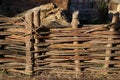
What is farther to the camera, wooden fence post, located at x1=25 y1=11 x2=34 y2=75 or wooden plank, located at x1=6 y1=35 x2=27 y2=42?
wooden plank, located at x1=6 y1=35 x2=27 y2=42

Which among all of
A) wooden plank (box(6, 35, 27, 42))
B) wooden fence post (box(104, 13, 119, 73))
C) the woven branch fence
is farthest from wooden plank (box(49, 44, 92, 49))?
wooden plank (box(6, 35, 27, 42))

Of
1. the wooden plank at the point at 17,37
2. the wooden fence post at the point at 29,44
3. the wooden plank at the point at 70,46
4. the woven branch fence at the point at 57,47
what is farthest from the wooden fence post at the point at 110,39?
the wooden plank at the point at 17,37

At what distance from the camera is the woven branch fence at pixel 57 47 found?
6.75 m

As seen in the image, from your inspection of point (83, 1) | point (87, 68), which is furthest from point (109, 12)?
point (87, 68)

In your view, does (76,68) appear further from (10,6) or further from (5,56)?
(10,6)

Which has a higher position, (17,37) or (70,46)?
(17,37)

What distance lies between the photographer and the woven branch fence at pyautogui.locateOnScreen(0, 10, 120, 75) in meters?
6.75

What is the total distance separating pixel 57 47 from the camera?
22.5 feet

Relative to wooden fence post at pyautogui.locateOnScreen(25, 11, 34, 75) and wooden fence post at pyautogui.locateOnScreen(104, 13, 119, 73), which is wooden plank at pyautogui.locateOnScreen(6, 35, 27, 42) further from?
wooden fence post at pyautogui.locateOnScreen(104, 13, 119, 73)

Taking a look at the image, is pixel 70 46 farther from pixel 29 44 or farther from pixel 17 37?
pixel 17 37

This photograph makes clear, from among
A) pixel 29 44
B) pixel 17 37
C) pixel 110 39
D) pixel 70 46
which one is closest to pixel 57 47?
pixel 70 46

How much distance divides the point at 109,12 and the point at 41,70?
17.5 ft

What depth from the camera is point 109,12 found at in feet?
38.4

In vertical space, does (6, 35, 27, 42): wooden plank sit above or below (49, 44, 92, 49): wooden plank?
above
